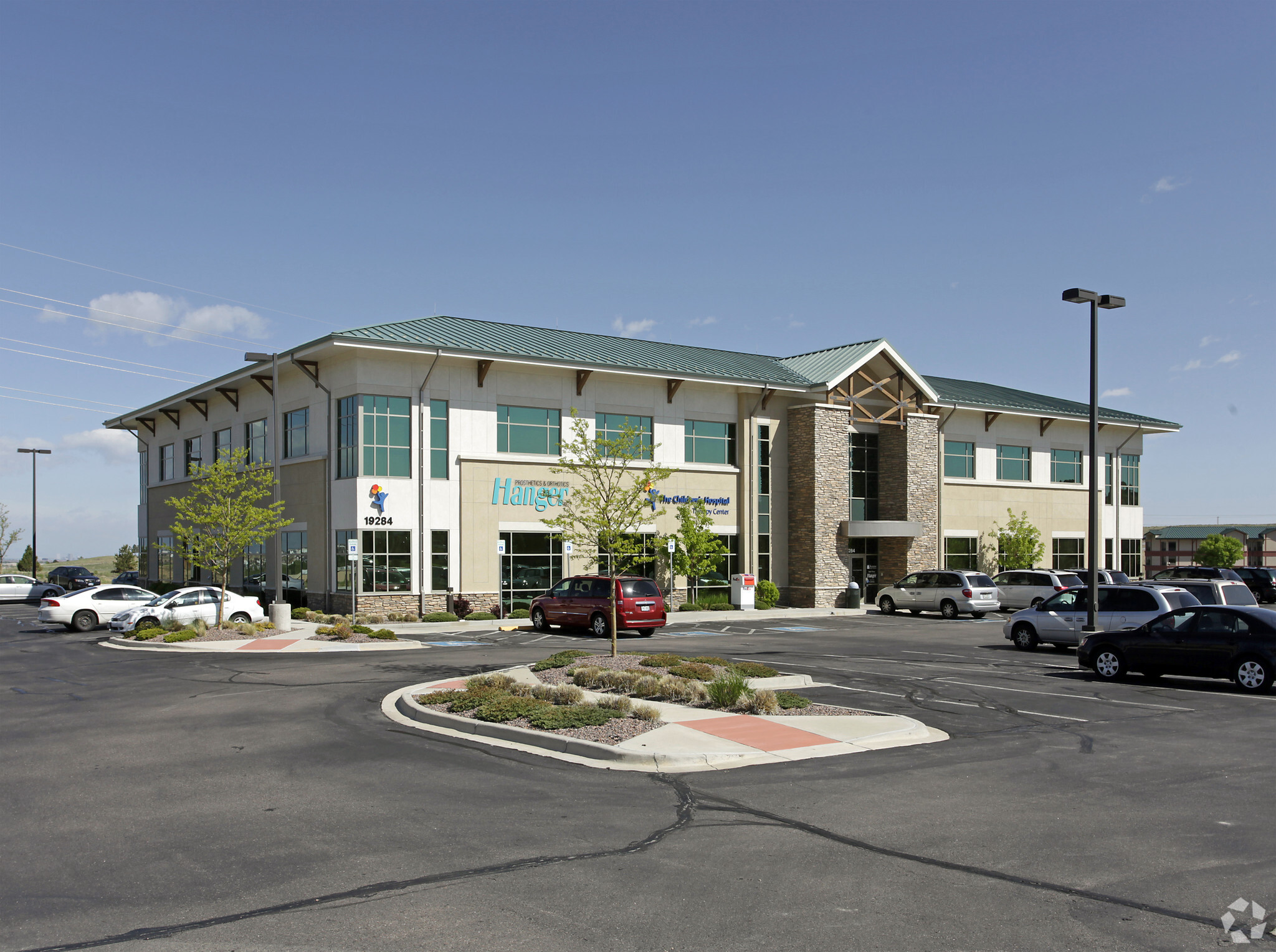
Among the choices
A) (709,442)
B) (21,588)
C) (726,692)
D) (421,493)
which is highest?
(709,442)

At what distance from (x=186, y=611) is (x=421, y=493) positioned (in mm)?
8792

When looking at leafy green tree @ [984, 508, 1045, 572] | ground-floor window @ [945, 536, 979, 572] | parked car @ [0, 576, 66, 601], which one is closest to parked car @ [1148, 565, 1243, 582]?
leafy green tree @ [984, 508, 1045, 572]

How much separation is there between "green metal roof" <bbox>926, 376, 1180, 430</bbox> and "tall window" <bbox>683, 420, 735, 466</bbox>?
462 inches

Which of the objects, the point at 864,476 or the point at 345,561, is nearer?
the point at 345,561

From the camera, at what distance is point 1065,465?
55.2 metres

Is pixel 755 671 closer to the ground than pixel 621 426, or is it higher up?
closer to the ground

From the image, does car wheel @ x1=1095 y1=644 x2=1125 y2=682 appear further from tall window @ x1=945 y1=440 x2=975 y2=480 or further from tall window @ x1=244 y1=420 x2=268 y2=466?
tall window @ x1=244 y1=420 x2=268 y2=466

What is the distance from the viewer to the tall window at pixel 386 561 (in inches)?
1358

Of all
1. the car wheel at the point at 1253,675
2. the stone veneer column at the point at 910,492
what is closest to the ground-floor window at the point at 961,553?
the stone veneer column at the point at 910,492

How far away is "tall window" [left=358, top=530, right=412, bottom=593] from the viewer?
34500 mm

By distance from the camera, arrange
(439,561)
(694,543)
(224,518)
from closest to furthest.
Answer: (224,518)
(439,561)
(694,543)

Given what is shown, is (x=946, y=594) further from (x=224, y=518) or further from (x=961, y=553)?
(x=224, y=518)

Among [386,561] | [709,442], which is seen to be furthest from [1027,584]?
[386,561]

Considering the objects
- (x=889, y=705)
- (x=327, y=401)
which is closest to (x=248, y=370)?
(x=327, y=401)
